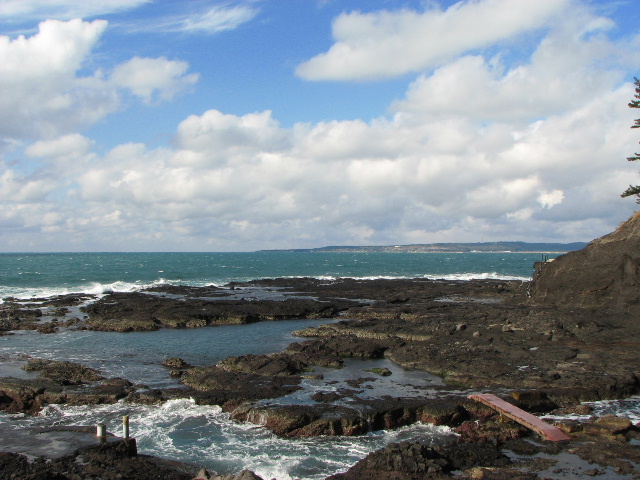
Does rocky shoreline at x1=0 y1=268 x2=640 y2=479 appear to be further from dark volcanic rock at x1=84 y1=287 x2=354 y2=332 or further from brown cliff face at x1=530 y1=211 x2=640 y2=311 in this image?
brown cliff face at x1=530 y1=211 x2=640 y2=311

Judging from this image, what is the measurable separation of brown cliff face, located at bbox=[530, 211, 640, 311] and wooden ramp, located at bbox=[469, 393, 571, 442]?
19.6 meters

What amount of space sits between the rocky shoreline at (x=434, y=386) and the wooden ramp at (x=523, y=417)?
298mm

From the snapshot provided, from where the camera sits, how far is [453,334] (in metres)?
30.4

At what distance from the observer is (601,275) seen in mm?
36406

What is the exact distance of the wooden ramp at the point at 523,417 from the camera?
14.6m

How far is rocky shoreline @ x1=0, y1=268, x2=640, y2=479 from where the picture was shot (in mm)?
13617

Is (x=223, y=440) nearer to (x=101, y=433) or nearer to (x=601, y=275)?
(x=101, y=433)

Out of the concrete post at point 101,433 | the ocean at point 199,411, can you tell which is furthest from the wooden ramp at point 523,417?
the concrete post at point 101,433

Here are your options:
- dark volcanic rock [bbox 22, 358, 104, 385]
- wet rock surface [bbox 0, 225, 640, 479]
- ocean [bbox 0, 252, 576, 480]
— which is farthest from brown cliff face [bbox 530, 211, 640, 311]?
dark volcanic rock [bbox 22, 358, 104, 385]

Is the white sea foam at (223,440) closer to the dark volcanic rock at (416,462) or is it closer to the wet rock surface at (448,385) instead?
the wet rock surface at (448,385)

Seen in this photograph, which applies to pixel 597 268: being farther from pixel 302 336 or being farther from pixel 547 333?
pixel 302 336

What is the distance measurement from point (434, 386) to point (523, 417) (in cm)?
537

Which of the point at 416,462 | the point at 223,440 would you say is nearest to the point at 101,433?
the point at 223,440

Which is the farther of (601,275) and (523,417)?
(601,275)
